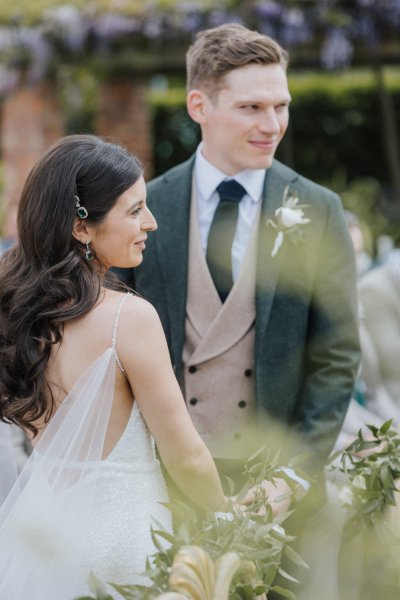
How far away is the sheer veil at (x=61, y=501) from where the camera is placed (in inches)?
91.7

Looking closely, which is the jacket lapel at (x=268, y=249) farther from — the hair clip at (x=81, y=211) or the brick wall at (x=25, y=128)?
the brick wall at (x=25, y=128)

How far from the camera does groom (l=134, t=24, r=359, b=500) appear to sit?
3.11 meters

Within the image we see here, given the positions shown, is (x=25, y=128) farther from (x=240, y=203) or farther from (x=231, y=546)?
(x=231, y=546)

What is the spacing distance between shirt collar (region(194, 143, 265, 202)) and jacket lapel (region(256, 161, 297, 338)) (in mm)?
28

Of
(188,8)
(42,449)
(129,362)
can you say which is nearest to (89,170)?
(129,362)

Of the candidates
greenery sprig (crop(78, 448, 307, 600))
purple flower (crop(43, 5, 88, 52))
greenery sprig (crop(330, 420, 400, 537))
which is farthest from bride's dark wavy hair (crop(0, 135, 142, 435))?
purple flower (crop(43, 5, 88, 52))

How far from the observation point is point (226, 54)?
10.2 feet

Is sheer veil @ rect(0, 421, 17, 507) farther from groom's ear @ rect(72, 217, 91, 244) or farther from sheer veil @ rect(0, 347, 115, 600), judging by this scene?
groom's ear @ rect(72, 217, 91, 244)

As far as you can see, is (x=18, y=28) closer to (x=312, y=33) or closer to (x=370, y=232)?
(x=312, y=33)

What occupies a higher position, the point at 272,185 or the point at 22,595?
the point at 272,185

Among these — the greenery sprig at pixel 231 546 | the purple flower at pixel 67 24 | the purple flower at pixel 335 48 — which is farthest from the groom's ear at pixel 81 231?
the purple flower at pixel 335 48

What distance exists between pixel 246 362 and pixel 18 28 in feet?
19.4

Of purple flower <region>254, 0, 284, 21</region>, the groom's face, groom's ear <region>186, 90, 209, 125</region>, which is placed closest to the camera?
the groom's face

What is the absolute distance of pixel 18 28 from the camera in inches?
325
